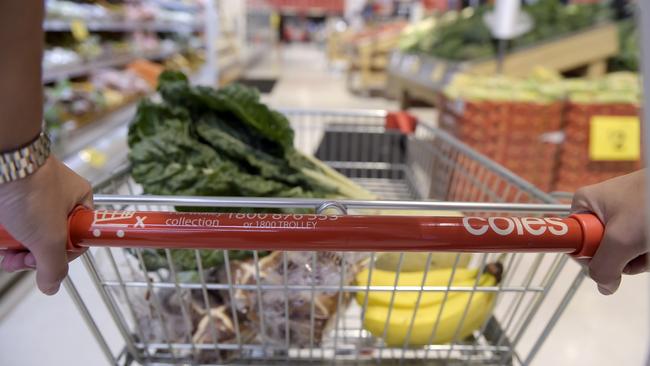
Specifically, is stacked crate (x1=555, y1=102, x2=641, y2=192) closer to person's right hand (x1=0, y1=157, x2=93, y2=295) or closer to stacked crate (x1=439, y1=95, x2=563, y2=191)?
stacked crate (x1=439, y1=95, x2=563, y2=191)

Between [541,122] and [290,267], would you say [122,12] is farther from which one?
[290,267]

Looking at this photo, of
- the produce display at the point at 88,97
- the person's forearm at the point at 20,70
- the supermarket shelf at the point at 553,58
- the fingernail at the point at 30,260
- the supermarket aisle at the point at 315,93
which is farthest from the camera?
the supermarket aisle at the point at 315,93

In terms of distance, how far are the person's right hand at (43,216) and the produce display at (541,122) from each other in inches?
72.0

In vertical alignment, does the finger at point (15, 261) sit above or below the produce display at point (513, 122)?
above

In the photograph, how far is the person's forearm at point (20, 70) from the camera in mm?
376

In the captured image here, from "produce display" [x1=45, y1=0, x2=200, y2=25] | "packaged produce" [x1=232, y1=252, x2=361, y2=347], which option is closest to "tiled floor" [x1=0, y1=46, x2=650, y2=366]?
"packaged produce" [x1=232, y1=252, x2=361, y2=347]

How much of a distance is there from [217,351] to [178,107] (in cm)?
45

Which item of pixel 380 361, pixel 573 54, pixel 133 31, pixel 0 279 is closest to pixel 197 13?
pixel 133 31

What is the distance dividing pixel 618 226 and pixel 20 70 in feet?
1.98

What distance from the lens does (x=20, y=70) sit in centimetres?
39

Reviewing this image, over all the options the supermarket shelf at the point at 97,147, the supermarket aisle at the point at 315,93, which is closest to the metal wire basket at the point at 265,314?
the supermarket shelf at the point at 97,147

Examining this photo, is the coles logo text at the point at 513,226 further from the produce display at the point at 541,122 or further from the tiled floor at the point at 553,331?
the produce display at the point at 541,122

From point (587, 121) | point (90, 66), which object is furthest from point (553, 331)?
point (90, 66)

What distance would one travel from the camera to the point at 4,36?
38 cm
